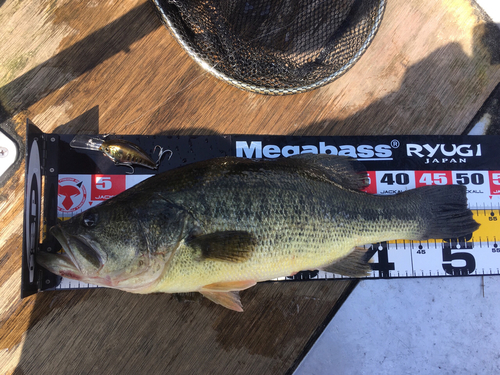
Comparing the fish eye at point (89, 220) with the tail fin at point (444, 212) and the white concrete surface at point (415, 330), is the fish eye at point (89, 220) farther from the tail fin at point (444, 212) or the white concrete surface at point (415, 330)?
the tail fin at point (444, 212)

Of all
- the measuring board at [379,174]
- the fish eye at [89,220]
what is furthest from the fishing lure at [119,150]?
the fish eye at [89,220]

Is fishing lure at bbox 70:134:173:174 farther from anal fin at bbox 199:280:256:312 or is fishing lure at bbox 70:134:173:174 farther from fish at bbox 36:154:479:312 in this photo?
anal fin at bbox 199:280:256:312

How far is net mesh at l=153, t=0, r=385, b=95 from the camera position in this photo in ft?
7.72

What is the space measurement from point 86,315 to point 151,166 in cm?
125

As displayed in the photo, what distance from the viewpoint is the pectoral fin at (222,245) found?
1.73 m

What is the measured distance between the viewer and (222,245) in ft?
5.70

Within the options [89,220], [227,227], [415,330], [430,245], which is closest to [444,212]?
[430,245]

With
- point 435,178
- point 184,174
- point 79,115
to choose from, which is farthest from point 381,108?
point 79,115

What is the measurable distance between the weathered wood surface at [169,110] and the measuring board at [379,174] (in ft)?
0.35

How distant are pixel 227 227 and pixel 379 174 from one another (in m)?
1.47

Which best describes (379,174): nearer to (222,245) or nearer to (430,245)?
(430,245)

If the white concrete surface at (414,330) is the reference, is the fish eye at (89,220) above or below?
above

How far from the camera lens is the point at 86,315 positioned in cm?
230

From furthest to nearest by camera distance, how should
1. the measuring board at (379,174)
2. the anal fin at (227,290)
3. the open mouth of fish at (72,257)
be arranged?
the measuring board at (379,174) → the anal fin at (227,290) → the open mouth of fish at (72,257)
